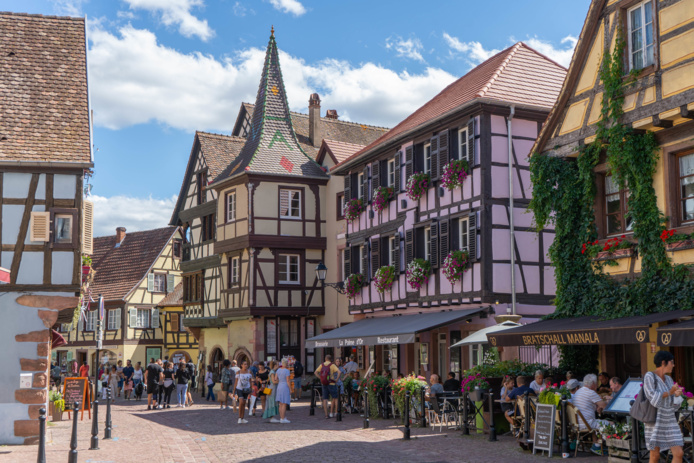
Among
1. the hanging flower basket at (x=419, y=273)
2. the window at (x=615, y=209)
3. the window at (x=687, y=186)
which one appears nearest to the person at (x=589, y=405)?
the window at (x=687, y=186)

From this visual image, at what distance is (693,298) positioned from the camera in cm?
1377

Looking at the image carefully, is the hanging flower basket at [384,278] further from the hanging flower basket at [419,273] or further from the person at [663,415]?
the person at [663,415]

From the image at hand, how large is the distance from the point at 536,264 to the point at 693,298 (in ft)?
31.2

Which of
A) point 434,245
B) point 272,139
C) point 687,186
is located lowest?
point 687,186

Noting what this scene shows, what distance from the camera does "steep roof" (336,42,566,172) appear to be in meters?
23.8

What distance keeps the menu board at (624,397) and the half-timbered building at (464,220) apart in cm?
759

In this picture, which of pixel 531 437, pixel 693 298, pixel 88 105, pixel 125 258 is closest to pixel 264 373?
pixel 88 105

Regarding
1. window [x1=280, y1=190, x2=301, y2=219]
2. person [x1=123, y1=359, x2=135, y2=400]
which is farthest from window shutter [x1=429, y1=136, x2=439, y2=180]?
person [x1=123, y1=359, x2=135, y2=400]

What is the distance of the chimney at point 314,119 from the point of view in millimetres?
38156

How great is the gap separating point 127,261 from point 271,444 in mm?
37491

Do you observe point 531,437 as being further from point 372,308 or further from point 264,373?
point 372,308

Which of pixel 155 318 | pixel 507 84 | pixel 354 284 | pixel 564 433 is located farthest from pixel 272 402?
pixel 155 318

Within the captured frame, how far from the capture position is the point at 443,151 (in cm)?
2450

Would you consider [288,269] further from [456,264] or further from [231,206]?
[456,264]
